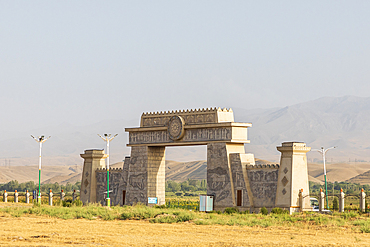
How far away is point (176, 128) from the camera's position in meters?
42.9

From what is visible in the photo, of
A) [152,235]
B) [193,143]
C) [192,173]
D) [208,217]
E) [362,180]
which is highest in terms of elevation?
[192,173]

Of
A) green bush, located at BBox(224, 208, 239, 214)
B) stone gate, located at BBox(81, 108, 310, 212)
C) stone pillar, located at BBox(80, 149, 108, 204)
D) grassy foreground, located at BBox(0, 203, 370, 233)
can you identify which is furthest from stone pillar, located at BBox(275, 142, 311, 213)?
stone pillar, located at BBox(80, 149, 108, 204)

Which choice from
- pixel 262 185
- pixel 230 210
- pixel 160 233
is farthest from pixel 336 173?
pixel 160 233

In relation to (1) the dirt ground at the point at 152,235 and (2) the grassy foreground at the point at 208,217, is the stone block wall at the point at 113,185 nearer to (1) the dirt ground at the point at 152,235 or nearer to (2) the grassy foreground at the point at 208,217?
(2) the grassy foreground at the point at 208,217

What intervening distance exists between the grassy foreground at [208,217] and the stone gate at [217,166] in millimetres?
2482

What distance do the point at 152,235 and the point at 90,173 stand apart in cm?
2370

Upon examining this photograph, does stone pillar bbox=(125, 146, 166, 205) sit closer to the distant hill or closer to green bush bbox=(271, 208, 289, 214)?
green bush bbox=(271, 208, 289, 214)

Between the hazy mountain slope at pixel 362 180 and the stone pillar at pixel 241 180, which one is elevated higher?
the hazy mountain slope at pixel 362 180

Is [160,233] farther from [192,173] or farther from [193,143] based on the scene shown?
[192,173]

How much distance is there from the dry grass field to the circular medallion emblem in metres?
10.1

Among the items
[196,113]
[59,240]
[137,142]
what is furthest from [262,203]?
[59,240]

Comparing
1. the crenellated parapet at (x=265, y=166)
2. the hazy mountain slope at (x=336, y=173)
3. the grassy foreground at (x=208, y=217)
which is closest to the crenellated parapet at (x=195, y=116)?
the crenellated parapet at (x=265, y=166)

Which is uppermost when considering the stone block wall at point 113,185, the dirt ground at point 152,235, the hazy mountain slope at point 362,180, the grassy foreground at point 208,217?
the hazy mountain slope at point 362,180

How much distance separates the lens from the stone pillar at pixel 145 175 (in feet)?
147
